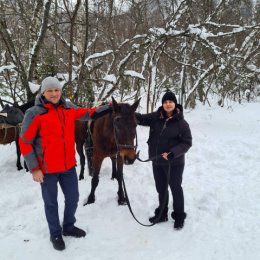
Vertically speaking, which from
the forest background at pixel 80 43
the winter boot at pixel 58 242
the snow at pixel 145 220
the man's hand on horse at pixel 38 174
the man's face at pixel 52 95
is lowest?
the snow at pixel 145 220

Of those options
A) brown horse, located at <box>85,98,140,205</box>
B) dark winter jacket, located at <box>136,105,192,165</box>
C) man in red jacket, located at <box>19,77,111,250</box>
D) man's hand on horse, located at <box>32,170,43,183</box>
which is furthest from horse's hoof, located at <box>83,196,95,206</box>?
man's hand on horse, located at <box>32,170,43,183</box>

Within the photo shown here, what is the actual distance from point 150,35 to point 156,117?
16.9ft

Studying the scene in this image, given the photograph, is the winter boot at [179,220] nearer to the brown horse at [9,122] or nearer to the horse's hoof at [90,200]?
the horse's hoof at [90,200]

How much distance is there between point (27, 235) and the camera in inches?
134

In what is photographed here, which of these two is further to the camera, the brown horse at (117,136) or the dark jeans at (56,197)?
the brown horse at (117,136)

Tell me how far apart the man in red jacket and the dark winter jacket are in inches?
41.7

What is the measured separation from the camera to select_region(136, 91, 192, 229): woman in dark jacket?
3328mm

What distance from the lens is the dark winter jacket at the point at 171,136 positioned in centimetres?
330

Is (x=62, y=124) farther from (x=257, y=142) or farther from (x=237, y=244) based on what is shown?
(x=257, y=142)

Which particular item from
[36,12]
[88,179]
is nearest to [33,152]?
[88,179]

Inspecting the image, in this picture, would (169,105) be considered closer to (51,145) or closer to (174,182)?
(174,182)

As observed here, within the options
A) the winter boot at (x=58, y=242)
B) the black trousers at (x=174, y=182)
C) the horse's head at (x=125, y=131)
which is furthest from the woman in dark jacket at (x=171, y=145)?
the winter boot at (x=58, y=242)

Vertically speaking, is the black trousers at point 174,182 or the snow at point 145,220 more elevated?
the black trousers at point 174,182

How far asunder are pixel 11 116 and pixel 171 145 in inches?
148
